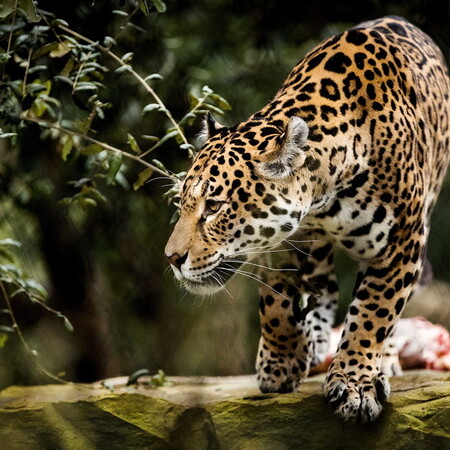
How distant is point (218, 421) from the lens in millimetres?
4672

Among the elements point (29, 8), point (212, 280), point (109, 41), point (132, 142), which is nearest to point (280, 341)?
point (212, 280)

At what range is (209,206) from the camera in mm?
4168

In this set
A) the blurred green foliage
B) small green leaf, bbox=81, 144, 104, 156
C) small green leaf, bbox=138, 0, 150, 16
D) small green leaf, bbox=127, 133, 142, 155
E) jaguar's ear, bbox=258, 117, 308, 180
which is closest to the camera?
jaguar's ear, bbox=258, 117, 308, 180

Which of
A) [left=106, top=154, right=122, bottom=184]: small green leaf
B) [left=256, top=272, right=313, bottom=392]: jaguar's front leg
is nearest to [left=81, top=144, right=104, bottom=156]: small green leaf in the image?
[left=106, top=154, right=122, bottom=184]: small green leaf

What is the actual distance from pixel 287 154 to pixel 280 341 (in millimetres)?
1137

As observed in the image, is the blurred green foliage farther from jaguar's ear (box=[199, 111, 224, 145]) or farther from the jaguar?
the jaguar

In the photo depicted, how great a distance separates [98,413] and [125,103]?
110 inches

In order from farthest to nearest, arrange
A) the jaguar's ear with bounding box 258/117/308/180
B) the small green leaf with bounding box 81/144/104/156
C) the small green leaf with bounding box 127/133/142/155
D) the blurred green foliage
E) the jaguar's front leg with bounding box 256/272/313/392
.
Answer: the blurred green foliage → the jaguar's front leg with bounding box 256/272/313/392 → the small green leaf with bounding box 81/144/104/156 → the small green leaf with bounding box 127/133/142/155 → the jaguar's ear with bounding box 258/117/308/180

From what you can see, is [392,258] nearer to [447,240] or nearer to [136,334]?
[447,240]

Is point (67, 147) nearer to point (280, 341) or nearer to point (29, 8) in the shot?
point (29, 8)

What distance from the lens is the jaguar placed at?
13.7ft

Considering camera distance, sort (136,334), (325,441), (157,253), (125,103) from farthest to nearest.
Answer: (136,334)
(157,253)
(125,103)
(325,441)

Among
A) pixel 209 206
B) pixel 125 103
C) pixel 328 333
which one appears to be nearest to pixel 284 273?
pixel 209 206

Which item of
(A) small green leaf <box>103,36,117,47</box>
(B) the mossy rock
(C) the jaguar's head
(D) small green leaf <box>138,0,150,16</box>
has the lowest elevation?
(B) the mossy rock
